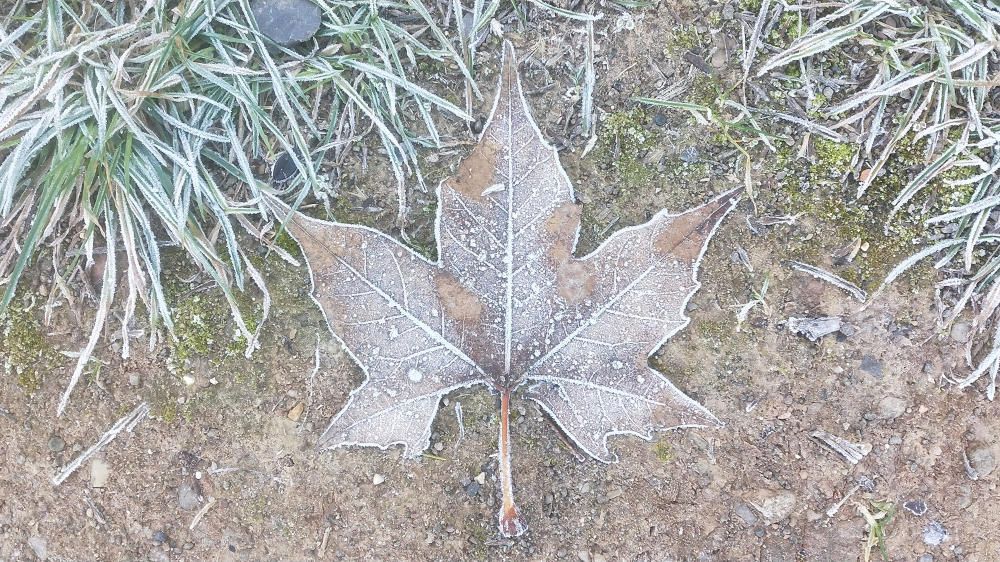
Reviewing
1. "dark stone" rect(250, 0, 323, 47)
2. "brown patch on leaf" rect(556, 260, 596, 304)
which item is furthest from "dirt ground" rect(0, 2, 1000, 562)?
"dark stone" rect(250, 0, 323, 47)

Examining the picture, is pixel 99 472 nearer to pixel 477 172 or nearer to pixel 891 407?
pixel 477 172

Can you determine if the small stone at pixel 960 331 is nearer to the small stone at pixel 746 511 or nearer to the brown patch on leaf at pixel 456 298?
the small stone at pixel 746 511

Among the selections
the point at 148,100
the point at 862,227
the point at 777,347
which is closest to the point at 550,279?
the point at 777,347

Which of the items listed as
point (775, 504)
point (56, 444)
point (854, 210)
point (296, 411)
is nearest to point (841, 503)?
point (775, 504)

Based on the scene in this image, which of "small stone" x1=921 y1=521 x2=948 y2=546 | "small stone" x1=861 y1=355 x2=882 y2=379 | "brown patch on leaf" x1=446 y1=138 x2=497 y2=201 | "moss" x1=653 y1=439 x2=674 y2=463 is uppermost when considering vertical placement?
"brown patch on leaf" x1=446 y1=138 x2=497 y2=201

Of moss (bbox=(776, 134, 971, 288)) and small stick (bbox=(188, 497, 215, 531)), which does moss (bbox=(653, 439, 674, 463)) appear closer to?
moss (bbox=(776, 134, 971, 288))

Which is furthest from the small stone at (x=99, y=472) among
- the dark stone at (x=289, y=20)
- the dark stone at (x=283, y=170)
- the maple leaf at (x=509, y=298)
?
the dark stone at (x=289, y=20)

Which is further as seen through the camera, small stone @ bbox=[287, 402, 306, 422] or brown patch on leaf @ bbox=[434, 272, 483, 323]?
small stone @ bbox=[287, 402, 306, 422]
